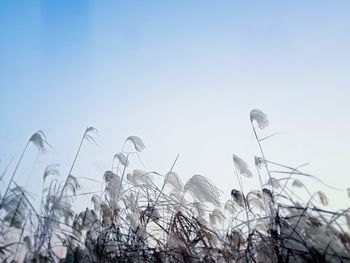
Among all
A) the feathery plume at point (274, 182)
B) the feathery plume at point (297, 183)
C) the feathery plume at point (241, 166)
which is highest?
the feathery plume at point (241, 166)

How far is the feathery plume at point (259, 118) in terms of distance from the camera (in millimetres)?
3975

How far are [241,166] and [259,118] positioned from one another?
68 centimetres

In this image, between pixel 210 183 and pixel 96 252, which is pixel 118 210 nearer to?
pixel 96 252

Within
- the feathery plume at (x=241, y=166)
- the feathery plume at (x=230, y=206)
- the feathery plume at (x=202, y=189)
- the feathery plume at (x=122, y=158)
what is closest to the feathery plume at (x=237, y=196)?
the feathery plume at (x=230, y=206)

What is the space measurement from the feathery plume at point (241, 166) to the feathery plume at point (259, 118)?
0.64m

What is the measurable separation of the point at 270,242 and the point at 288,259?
24 cm

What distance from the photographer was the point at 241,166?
445 cm

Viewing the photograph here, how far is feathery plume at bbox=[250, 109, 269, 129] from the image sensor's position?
3.97 metres

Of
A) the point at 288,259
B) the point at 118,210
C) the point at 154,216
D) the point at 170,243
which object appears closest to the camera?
the point at 288,259

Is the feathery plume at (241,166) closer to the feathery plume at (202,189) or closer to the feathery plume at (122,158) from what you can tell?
the feathery plume at (202,189)

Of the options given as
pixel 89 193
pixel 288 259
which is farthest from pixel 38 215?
pixel 288 259

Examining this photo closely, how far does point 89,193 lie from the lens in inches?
A: 177

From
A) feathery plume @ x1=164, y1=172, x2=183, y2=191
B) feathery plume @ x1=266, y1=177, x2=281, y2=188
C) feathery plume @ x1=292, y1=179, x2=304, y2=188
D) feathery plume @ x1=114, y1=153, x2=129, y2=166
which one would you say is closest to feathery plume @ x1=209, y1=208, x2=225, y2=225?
feathery plume @ x1=164, y1=172, x2=183, y2=191

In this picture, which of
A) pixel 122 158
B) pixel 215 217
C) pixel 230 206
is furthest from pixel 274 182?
pixel 122 158
